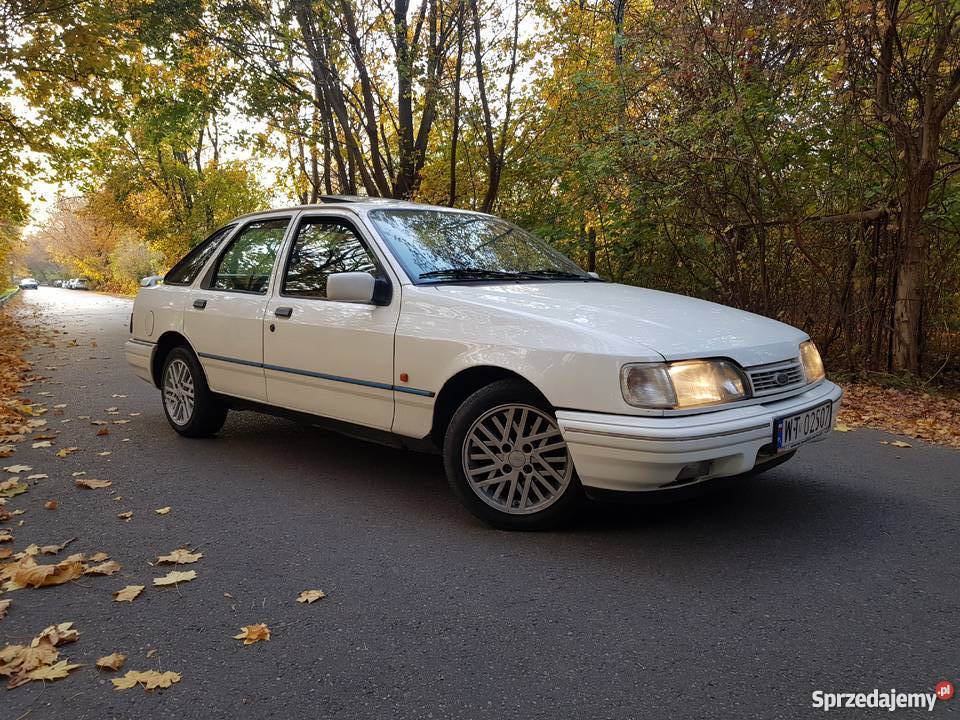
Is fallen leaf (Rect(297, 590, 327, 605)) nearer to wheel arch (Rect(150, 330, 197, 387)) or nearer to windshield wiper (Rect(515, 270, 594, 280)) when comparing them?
windshield wiper (Rect(515, 270, 594, 280))

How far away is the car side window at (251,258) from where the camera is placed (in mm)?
5176

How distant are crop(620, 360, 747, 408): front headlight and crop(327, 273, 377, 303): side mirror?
57.5 inches

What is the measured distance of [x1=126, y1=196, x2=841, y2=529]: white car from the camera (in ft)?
10.9

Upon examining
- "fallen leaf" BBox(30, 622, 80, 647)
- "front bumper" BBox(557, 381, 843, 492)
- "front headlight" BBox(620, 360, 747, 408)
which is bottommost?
"fallen leaf" BBox(30, 622, 80, 647)

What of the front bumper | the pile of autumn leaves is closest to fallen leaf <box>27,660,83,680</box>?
the pile of autumn leaves

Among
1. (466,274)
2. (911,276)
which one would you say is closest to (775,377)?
(466,274)

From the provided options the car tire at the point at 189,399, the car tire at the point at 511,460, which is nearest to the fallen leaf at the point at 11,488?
the car tire at the point at 189,399

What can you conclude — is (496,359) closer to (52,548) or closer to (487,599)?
(487,599)

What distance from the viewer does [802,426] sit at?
143 inches

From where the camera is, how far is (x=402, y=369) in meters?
4.08

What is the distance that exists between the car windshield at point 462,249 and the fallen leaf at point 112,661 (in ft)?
7.62

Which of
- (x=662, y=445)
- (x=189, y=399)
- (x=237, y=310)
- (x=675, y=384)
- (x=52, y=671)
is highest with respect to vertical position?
(x=237, y=310)

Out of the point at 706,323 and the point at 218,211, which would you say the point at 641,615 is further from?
the point at 218,211

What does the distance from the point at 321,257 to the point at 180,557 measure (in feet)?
6.75
